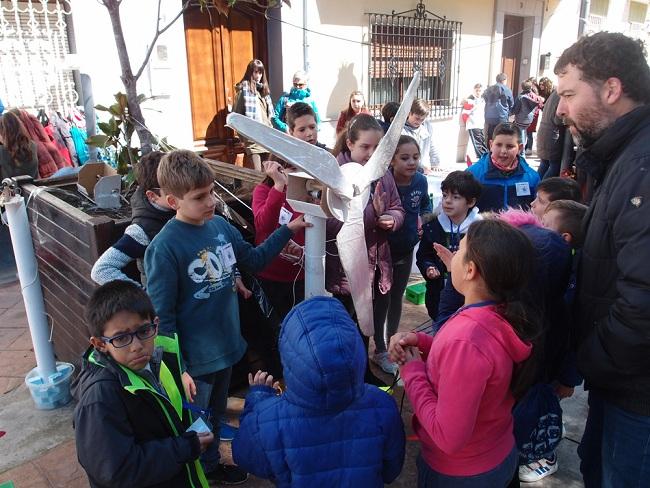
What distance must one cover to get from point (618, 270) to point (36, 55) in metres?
6.16

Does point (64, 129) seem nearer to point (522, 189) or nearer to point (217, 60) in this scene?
point (217, 60)

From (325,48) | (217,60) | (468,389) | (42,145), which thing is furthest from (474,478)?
(325,48)

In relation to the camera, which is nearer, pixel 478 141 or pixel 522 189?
pixel 522 189

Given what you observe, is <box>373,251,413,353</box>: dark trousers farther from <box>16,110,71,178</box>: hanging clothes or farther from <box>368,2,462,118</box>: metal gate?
<box>368,2,462,118</box>: metal gate

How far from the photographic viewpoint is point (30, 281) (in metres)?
2.91

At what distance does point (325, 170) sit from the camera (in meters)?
1.55

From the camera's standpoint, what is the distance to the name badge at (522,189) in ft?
10.9

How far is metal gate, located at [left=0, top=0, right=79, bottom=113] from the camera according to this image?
5473 millimetres

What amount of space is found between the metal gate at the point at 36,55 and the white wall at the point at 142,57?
0.74ft

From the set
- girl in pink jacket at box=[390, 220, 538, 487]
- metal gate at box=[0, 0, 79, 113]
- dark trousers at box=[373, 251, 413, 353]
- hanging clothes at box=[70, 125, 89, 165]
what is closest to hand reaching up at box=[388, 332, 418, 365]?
girl in pink jacket at box=[390, 220, 538, 487]

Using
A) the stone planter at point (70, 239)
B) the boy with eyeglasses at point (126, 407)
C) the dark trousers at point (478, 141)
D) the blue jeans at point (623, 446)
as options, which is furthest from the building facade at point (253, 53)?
the blue jeans at point (623, 446)

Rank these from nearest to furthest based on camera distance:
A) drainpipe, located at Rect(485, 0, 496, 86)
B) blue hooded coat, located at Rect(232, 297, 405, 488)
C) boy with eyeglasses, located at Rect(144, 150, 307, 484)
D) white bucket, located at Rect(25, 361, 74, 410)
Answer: blue hooded coat, located at Rect(232, 297, 405, 488) < boy with eyeglasses, located at Rect(144, 150, 307, 484) < white bucket, located at Rect(25, 361, 74, 410) < drainpipe, located at Rect(485, 0, 496, 86)

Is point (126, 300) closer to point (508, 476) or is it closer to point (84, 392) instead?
point (84, 392)

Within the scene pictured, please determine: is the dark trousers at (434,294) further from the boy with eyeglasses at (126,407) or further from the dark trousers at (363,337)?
the boy with eyeglasses at (126,407)
